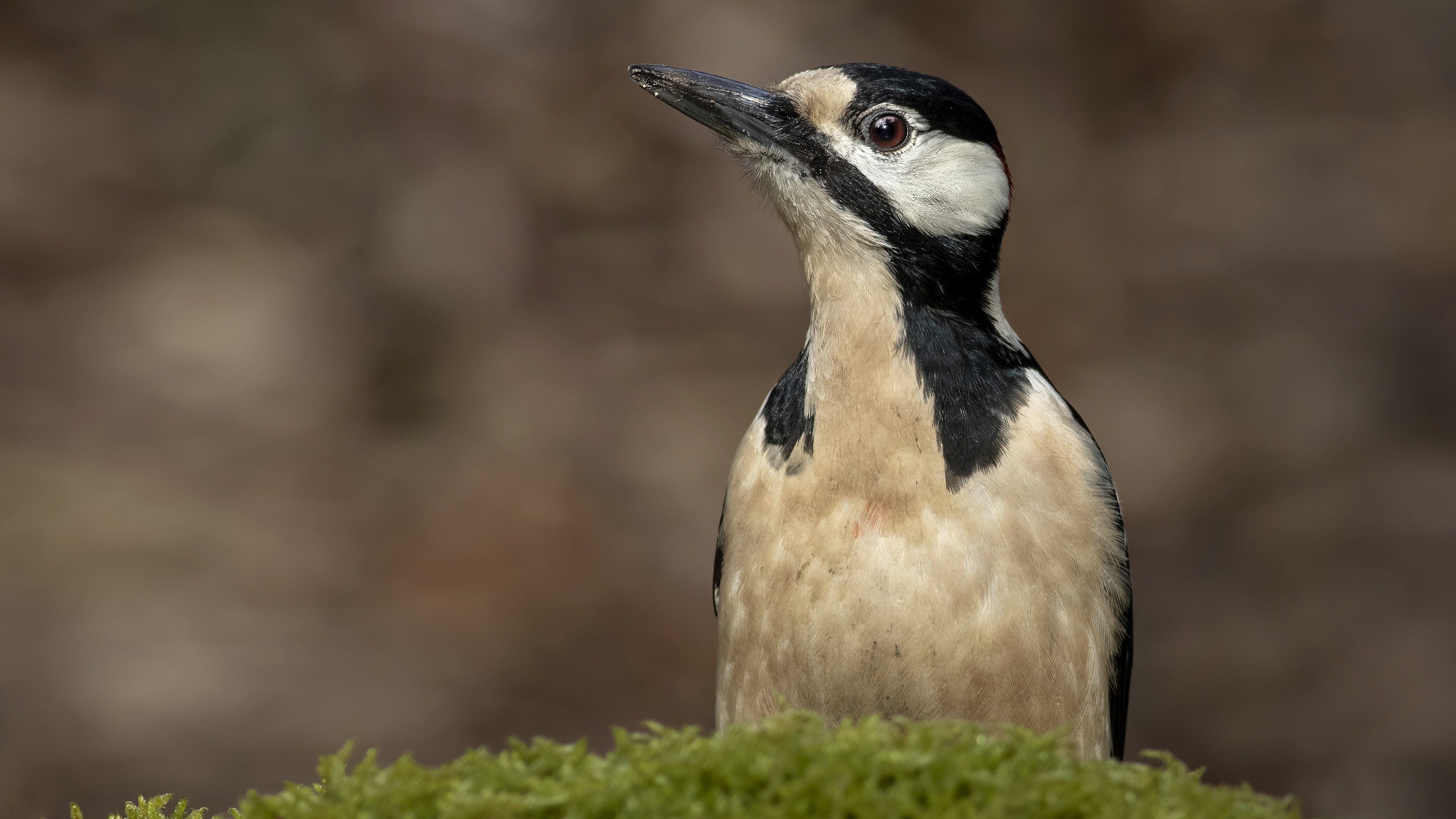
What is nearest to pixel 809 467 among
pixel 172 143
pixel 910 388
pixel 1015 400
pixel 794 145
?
pixel 910 388

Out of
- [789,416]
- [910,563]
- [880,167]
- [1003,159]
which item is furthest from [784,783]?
[1003,159]

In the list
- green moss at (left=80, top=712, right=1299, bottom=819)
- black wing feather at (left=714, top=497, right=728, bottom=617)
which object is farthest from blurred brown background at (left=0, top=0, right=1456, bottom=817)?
green moss at (left=80, top=712, right=1299, bottom=819)

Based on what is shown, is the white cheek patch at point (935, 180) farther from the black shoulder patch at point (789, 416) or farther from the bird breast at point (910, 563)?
the black shoulder patch at point (789, 416)

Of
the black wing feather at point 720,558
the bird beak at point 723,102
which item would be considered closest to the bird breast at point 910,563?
the black wing feather at point 720,558

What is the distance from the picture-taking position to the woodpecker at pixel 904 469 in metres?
2.88

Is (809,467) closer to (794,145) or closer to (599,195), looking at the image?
(794,145)

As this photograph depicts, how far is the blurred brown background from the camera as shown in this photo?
709 cm

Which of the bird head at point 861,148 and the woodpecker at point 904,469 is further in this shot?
the bird head at point 861,148

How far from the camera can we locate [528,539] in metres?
7.59

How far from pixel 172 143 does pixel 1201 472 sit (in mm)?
7020

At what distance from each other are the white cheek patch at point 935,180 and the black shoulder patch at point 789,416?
1.56 feet

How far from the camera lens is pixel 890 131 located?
3264mm

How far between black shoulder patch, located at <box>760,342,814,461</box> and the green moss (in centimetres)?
118

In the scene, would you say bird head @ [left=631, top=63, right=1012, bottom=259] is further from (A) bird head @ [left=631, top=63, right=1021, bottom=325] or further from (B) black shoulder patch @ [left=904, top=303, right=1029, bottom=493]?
(B) black shoulder patch @ [left=904, top=303, right=1029, bottom=493]
